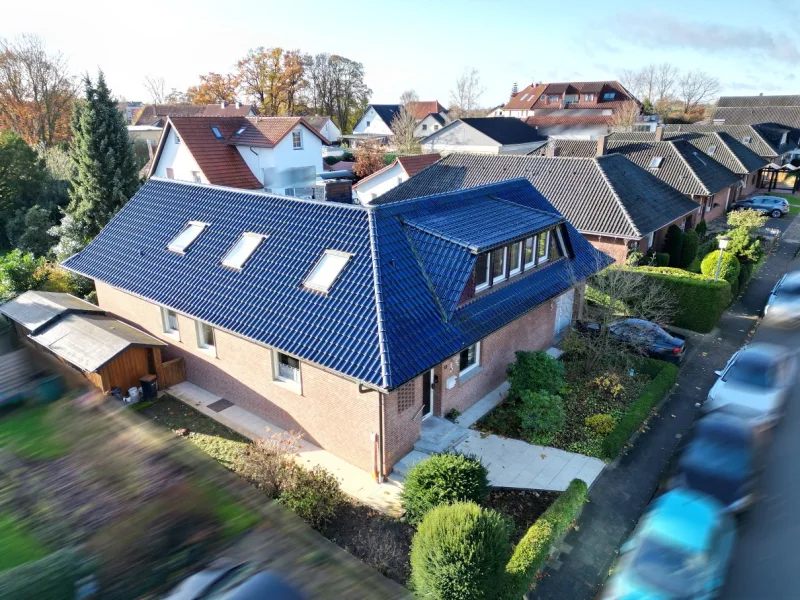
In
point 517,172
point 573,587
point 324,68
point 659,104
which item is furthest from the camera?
point 659,104

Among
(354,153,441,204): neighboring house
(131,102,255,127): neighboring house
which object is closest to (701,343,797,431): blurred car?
(354,153,441,204): neighboring house

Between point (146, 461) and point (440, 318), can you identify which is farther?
point (440, 318)

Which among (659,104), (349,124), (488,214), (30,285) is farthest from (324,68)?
(488,214)

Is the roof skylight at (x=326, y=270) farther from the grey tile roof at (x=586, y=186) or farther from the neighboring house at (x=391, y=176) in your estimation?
the neighboring house at (x=391, y=176)

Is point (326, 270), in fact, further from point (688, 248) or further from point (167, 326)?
point (688, 248)

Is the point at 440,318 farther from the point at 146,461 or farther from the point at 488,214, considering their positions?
the point at 146,461

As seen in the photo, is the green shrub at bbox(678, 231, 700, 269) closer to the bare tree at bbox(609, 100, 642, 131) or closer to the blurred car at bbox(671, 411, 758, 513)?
the blurred car at bbox(671, 411, 758, 513)

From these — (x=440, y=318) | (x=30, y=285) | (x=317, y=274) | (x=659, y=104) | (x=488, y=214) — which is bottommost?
(x=30, y=285)
